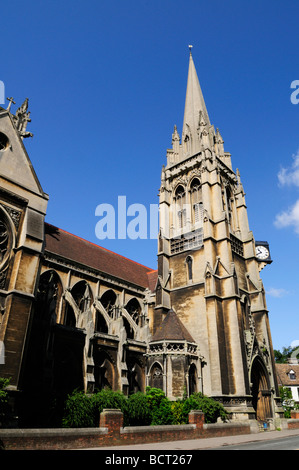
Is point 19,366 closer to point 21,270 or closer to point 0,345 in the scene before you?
point 0,345

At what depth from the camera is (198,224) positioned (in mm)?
30625

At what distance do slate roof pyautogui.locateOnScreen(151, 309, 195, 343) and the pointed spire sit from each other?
20277 mm

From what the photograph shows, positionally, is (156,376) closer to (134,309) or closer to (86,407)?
(134,309)

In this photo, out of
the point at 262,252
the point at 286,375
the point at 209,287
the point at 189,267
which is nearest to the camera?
the point at 209,287

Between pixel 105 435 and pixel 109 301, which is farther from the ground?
pixel 109 301

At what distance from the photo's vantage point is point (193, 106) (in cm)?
3962

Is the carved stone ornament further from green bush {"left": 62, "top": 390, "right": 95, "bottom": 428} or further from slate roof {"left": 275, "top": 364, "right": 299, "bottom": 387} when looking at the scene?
slate roof {"left": 275, "top": 364, "right": 299, "bottom": 387}

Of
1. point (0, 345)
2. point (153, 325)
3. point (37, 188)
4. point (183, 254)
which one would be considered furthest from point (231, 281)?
point (0, 345)

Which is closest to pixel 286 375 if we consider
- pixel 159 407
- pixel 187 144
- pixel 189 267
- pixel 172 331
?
pixel 189 267

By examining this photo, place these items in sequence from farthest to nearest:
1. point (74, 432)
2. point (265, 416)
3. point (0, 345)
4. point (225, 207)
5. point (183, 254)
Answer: point (225, 207)
point (183, 254)
point (265, 416)
point (0, 345)
point (74, 432)

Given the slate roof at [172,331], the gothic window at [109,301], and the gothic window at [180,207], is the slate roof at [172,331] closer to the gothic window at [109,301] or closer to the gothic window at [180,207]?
the gothic window at [109,301]

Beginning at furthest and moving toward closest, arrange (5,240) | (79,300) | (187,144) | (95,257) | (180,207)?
(187,144)
(180,207)
(95,257)
(79,300)
(5,240)

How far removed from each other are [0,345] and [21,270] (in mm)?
3397

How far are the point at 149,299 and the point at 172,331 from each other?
5446 millimetres
